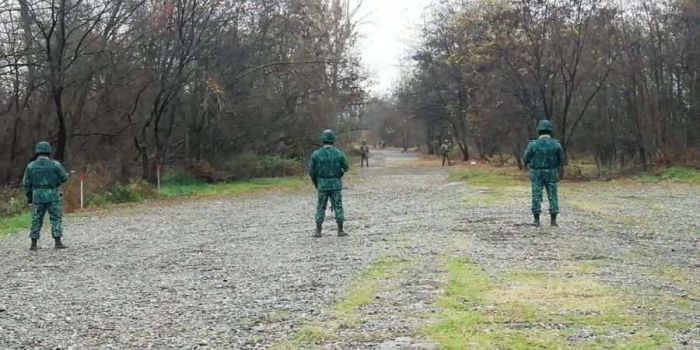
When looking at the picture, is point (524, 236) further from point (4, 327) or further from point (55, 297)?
point (4, 327)

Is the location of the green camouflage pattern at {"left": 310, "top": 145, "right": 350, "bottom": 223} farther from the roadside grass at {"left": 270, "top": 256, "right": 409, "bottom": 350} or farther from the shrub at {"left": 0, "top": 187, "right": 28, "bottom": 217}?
the shrub at {"left": 0, "top": 187, "right": 28, "bottom": 217}

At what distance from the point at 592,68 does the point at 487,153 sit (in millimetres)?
23657

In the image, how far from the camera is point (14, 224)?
18078 mm

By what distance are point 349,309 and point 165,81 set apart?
21.9m

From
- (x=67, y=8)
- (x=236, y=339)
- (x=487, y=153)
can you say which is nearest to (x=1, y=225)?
(x=67, y=8)

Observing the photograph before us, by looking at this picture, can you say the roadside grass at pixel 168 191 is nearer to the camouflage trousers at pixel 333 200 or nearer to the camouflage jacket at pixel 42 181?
the camouflage jacket at pixel 42 181

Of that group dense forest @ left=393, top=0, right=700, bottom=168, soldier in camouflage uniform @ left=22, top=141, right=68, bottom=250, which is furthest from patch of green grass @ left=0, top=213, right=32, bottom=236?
dense forest @ left=393, top=0, right=700, bottom=168

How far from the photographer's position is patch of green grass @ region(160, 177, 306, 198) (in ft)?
91.6

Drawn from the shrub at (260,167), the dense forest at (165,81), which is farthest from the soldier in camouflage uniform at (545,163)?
the shrub at (260,167)

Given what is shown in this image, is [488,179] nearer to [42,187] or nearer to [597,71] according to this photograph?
[597,71]

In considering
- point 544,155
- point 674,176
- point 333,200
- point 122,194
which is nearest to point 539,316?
point 333,200

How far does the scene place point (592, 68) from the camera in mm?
30016

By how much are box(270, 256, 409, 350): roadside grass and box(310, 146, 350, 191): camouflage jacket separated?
11.3 feet

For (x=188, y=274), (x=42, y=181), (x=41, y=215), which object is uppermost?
(x=42, y=181)
